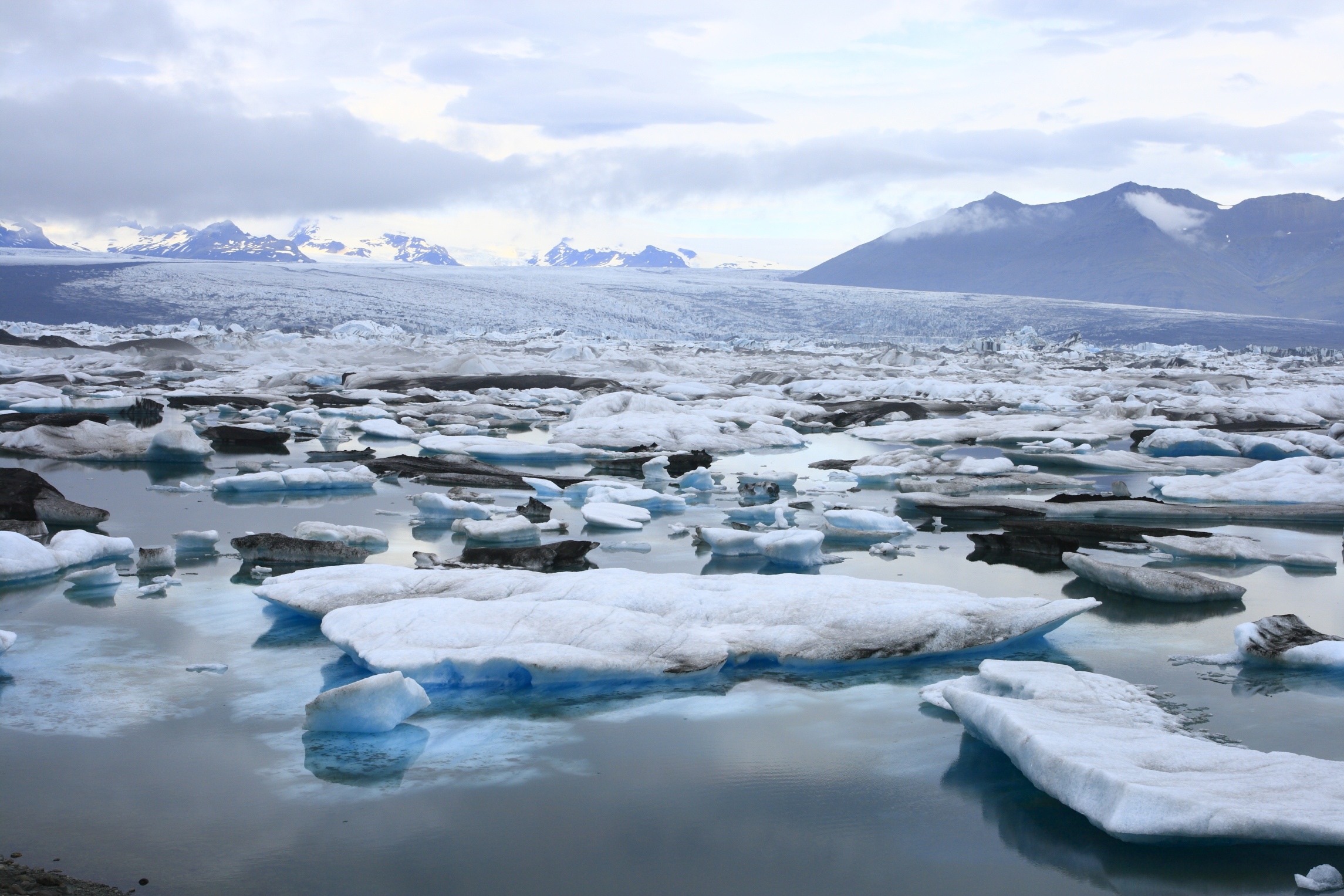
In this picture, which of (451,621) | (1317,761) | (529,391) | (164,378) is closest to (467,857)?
(451,621)

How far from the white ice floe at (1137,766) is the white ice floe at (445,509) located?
365 cm

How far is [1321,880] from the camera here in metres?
2.25

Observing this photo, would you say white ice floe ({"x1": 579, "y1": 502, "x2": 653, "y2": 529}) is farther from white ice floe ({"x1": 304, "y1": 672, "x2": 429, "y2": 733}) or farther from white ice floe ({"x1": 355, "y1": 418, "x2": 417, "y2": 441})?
white ice floe ({"x1": 355, "y1": 418, "x2": 417, "y2": 441})

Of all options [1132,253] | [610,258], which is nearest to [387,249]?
[610,258]

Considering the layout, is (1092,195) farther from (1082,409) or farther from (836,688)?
(836,688)

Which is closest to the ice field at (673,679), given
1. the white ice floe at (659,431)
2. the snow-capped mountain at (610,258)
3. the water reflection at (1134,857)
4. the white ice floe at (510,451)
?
the water reflection at (1134,857)

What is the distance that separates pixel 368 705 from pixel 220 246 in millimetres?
131822

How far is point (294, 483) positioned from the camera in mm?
7203

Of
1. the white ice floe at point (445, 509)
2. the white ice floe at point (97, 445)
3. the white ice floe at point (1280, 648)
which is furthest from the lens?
the white ice floe at point (97, 445)

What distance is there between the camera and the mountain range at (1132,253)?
81375 mm

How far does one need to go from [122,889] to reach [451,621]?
Answer: 1501mm

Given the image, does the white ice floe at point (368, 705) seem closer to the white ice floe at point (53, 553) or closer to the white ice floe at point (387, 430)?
the white ice floe at point (53, 553)

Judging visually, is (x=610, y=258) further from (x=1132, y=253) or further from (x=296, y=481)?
(x=296, y=481)

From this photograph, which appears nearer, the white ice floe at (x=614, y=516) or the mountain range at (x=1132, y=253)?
the white ice floe at (x=614, y=516)
